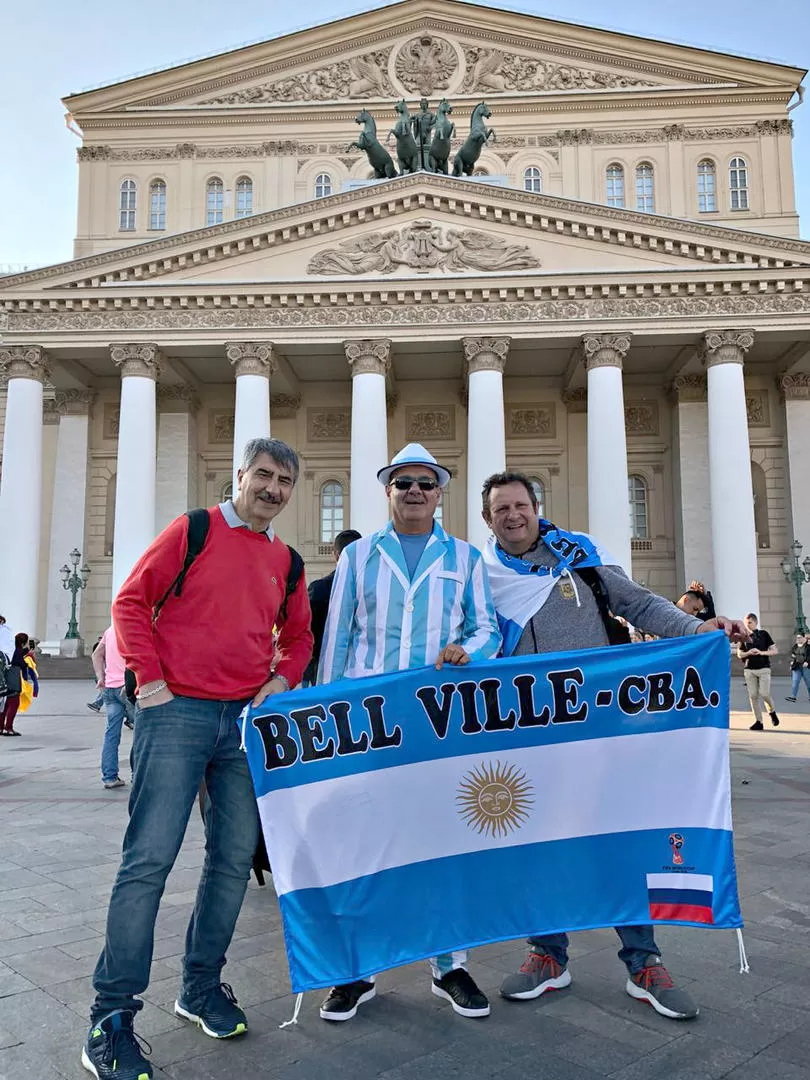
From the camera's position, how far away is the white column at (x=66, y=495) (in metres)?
29.6

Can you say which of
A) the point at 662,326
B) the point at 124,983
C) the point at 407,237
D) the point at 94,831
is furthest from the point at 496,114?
the point at 124,983

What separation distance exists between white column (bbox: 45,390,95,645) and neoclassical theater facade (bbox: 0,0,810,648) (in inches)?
Result: 4.1

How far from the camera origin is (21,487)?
26.2 metres

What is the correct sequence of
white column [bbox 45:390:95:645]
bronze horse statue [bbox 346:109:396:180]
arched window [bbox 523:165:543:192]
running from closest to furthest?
bronze horse statue [bbox 346:109:396:180] < white column [bbox 45:390:95:645] < arched window [bbox 523:165:543:192]

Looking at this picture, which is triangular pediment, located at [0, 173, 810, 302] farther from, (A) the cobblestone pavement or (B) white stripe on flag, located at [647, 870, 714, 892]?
(B) white stripe on flag, located at [647, 870, 714, 892]

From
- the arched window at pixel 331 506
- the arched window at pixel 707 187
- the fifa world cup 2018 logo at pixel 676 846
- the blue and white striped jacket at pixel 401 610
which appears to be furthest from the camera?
the arched window at pixel 707 187

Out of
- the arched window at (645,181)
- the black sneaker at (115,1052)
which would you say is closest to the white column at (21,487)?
the arched window at (645,181)

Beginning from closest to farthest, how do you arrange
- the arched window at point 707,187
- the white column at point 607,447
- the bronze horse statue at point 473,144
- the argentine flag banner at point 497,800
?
the argentine flag banner at point 497,800
the white column at point 607,447
the bronze horse statue at point 473,144
the arched window at point 707,187

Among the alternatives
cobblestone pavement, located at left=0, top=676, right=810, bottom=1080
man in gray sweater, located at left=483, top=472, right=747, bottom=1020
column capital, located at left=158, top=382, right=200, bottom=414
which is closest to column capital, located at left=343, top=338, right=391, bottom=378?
column capital, located at left=158, top=382, right=200, bottom=414

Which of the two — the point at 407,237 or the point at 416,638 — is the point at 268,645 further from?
the point at 407,237

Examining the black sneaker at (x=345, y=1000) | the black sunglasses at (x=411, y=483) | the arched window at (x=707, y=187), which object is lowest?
the black sneaker at (x=345, y=1000)

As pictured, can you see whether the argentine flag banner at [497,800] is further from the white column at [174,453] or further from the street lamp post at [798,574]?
the white column at [174,453]

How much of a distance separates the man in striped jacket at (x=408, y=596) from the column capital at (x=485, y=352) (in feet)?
76.0

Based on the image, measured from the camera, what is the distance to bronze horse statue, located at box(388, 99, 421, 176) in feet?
92.2
